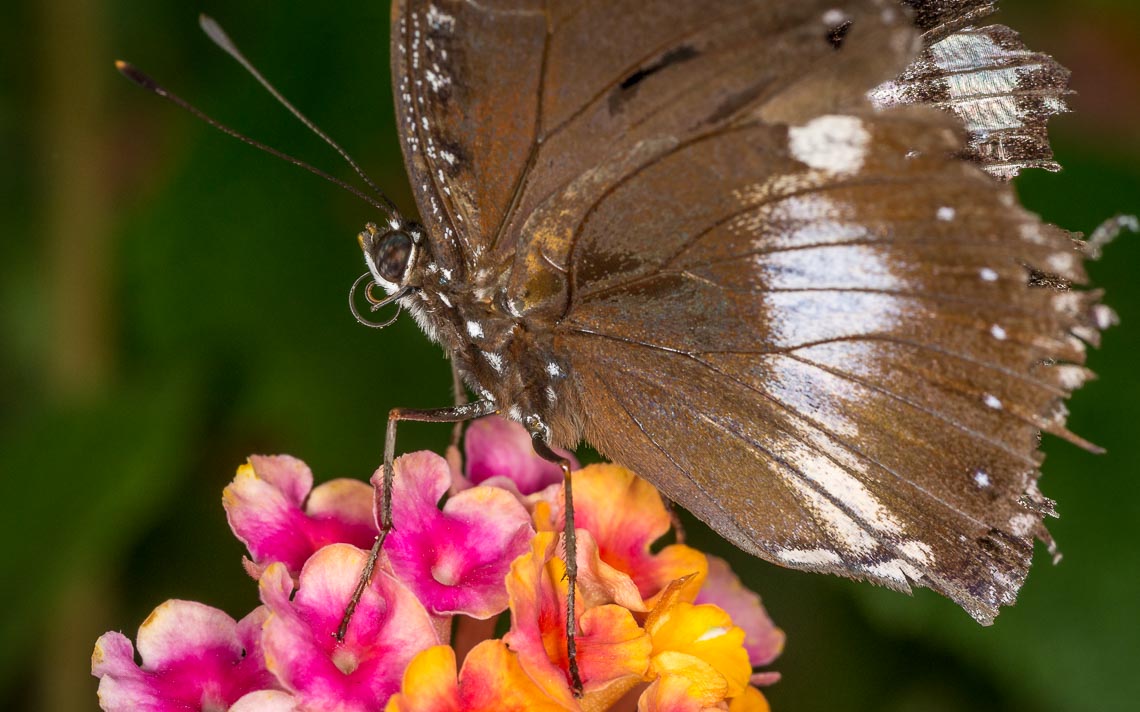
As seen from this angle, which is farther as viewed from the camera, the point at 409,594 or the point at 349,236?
the point at 349,236

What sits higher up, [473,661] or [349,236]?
[349,236]

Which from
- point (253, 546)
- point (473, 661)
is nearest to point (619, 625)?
point (473, 661)

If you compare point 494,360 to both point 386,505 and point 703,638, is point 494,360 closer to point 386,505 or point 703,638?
point 386,505

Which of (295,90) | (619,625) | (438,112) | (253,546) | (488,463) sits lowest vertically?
(619,625)

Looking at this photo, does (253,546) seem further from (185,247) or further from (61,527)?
(185,247)

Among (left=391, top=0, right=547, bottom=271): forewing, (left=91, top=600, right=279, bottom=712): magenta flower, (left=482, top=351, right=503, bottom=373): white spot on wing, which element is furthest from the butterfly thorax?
(left=91, top=600, right=279, bottom=712): magenta flower

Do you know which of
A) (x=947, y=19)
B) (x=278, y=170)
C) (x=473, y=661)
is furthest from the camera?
(x=278, y=170)

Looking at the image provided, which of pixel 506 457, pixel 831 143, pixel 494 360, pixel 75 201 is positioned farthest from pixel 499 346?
pixel 75 201
